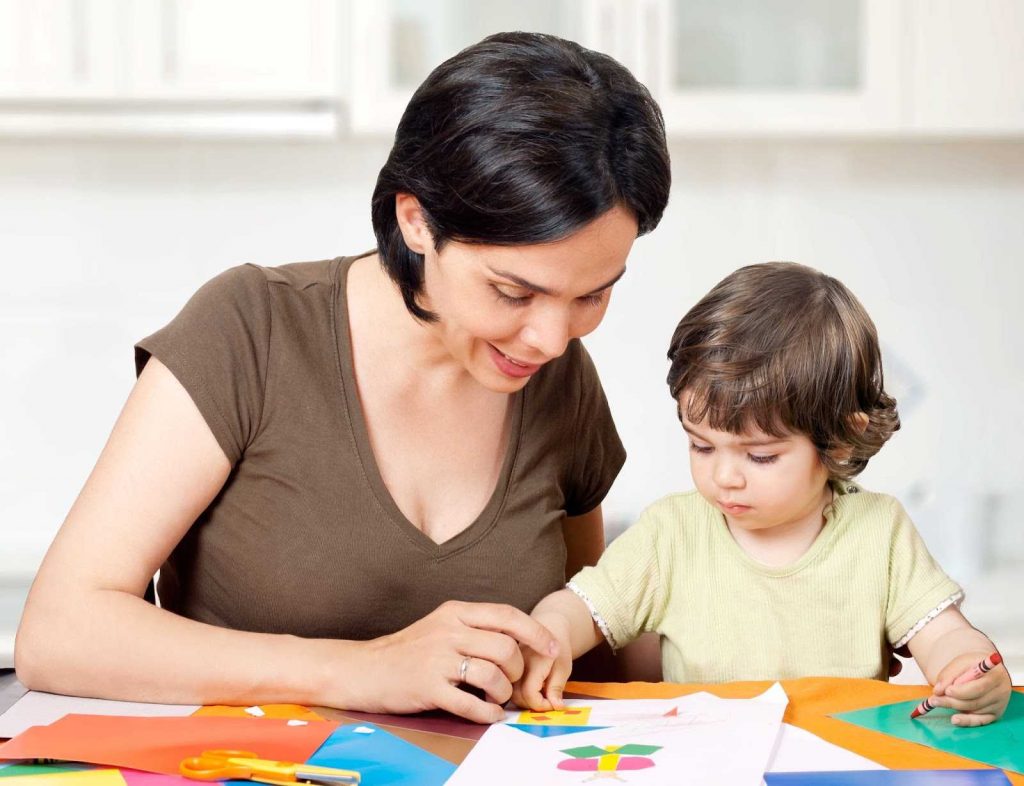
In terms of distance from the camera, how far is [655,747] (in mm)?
943

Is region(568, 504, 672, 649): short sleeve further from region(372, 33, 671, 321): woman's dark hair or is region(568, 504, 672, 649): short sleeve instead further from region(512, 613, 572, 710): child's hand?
region(372, 33, 671, 321): woman's dark hair

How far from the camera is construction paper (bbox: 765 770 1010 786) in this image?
34.6 inches

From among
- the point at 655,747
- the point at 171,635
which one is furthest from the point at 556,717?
the point at 171,635

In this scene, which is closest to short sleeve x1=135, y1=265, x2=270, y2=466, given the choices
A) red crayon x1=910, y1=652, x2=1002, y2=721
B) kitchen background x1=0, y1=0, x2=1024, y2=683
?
red crayon x1=910, y1=652, x2=1002, y2=721

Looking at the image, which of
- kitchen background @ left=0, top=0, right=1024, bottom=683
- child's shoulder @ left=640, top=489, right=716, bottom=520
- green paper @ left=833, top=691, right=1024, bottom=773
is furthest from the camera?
kitchen background @ left=0, top=0, right=1024, bottom=683

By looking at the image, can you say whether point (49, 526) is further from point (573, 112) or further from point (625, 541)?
point (573, 112)

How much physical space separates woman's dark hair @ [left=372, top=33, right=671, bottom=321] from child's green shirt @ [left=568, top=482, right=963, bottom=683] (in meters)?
0.35

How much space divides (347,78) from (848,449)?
1.66 metres

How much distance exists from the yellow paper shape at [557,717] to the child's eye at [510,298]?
0.35m

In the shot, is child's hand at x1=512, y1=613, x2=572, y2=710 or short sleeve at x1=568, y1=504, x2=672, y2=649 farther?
short sleeve at x1=568, y1=504, x2=672, y2=649

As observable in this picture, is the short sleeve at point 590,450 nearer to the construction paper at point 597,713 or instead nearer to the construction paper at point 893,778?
the construction paper at point 597,713

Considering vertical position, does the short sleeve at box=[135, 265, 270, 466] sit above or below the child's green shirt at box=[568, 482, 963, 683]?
above

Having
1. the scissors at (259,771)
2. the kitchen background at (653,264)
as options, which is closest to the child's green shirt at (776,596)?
the scissors at (259,771)

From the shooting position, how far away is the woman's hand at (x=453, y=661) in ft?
3.37
